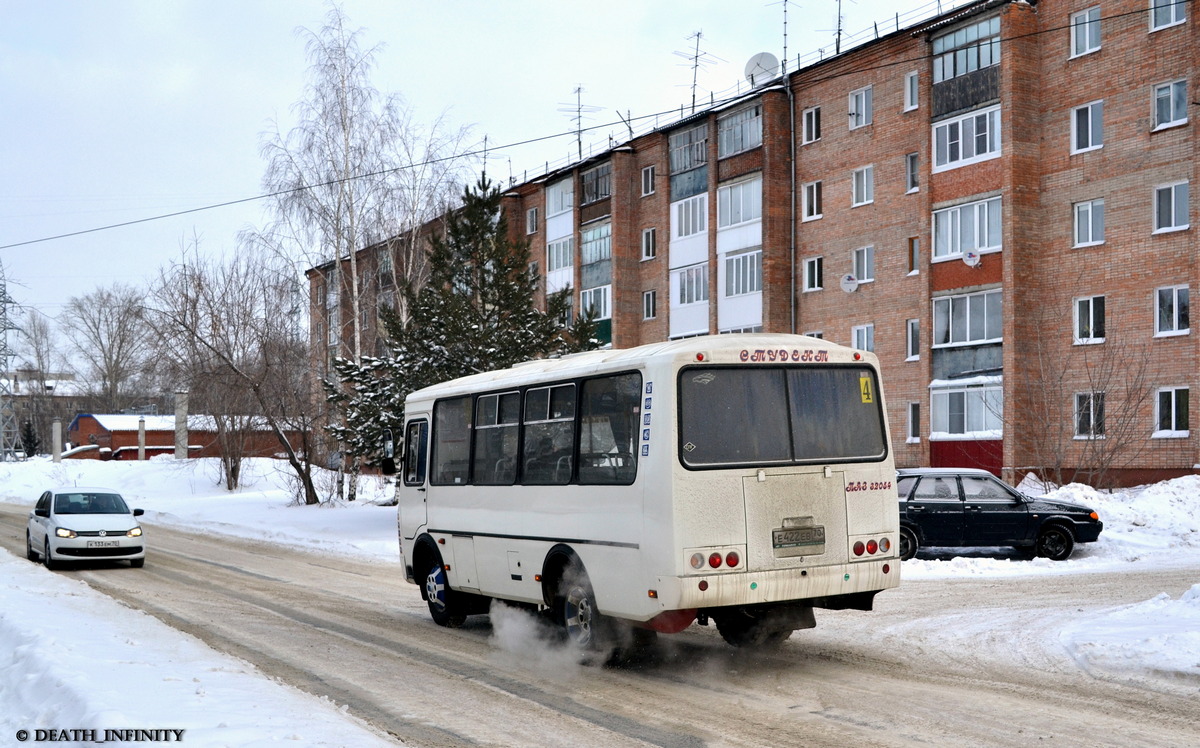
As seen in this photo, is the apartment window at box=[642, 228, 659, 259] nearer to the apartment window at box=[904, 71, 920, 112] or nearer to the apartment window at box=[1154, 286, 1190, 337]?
the apartment window at box=[904, 71, 920, 112]

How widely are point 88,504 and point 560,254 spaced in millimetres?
35525

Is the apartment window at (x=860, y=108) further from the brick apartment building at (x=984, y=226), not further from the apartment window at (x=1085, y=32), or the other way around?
the apartment window at (x=1085, y=32)

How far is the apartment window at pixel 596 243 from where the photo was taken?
51844 millimetres

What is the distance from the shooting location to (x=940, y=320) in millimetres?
37125

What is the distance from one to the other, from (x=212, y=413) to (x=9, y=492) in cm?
1959

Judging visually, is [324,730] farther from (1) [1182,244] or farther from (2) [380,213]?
(2) [380,213]

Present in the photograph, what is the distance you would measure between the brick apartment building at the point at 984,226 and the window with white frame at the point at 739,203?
0.10m

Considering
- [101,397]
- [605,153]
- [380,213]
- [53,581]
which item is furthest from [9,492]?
[101,397]

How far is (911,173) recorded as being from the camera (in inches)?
1523

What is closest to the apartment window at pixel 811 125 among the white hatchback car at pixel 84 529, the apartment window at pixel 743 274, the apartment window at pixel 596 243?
the apartment window at pixel 743 274

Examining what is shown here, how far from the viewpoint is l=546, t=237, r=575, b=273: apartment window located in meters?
54.8

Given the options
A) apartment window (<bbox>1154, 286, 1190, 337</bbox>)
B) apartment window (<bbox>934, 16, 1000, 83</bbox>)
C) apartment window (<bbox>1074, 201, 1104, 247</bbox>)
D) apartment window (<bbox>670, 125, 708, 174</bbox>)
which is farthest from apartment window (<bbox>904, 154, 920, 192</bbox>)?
apartment window (<bbox>670, 125, 708, 174</bbox>)

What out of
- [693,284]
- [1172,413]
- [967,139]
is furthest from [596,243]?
[1172,413]

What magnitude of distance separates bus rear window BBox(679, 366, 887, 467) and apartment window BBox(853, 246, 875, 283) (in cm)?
3073
